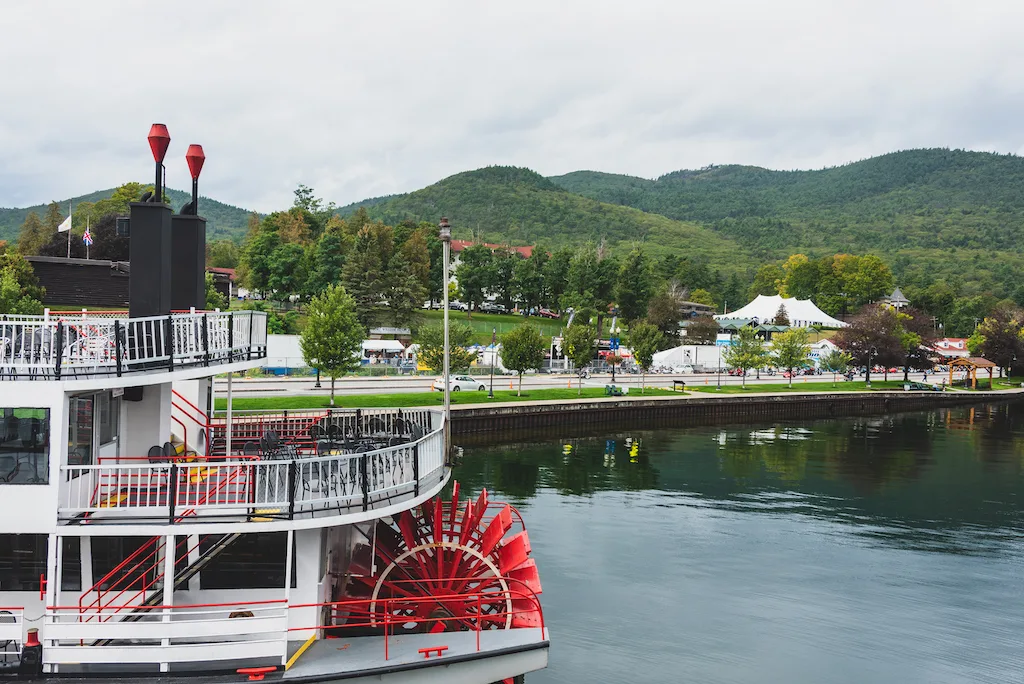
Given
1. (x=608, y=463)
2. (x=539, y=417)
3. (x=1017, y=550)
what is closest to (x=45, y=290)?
(x=539, y=417)

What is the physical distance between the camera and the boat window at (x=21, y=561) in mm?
11867

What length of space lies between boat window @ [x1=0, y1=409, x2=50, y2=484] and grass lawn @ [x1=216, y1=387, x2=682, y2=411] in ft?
75.1

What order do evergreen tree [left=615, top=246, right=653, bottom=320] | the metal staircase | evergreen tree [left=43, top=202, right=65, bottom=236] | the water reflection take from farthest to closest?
evergreen tree [left=43, top=202, right=65, bottom=236] < evergreen tree [left=615, top=246, right=653, bottom=320] < the water reflection < the metal staircase

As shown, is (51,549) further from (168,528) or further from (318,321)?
(318,321)

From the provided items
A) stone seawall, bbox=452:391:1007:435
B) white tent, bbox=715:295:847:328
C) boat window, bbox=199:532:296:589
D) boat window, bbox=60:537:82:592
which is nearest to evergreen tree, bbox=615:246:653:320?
white tent, bbox=715:295:847:328

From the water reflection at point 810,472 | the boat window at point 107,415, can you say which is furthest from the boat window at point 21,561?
the water reflection at point 810,472

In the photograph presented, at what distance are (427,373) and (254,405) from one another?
24.1m

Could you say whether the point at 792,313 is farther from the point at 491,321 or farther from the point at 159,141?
the point at 159,141

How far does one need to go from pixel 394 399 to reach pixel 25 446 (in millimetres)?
36665

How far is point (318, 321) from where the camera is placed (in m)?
48.3

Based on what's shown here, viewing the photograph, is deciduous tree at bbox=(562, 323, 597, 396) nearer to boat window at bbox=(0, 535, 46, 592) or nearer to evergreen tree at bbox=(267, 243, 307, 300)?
evergreen tree at bbox=(267, 243, 307, 300)

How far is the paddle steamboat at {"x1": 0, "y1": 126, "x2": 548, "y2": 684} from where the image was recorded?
11.1 metres

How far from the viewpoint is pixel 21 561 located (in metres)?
11.9

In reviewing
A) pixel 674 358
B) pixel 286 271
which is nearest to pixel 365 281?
pixel 286 271
